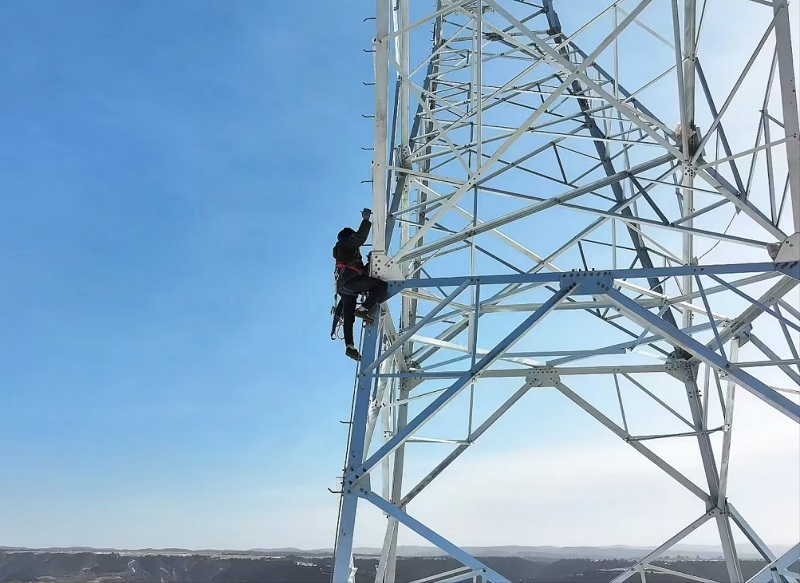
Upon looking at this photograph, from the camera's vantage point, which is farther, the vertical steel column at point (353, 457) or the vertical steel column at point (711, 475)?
the vertical steel column at point (711, 475)

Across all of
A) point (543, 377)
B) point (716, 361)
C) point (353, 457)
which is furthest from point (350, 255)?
point (716, 361)

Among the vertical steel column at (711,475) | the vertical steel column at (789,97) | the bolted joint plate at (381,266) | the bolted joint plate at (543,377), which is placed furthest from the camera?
the bolted joint plate at (543,377)

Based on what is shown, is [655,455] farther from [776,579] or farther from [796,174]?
[796,174]

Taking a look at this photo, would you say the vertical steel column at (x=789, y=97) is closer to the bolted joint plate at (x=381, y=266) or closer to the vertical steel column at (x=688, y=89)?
the vertical steel column at (x=688, y=89)

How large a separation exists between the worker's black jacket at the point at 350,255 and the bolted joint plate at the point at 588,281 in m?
3.18

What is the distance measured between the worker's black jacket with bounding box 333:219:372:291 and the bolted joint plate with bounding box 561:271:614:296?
3.18 meters

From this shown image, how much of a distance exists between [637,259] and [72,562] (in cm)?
3529

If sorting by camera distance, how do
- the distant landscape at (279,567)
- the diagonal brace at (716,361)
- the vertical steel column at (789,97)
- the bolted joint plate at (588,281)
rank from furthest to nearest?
the distant landscape at (279,567) → the bolted joint plate at (588,281) → the vertical steel column at (789,97) → the diagonal brace at (716,361)

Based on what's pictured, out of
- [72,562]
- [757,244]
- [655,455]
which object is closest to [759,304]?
[757,244]

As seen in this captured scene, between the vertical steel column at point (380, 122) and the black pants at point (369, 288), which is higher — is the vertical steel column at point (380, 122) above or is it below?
above

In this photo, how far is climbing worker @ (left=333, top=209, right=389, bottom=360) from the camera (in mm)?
10008

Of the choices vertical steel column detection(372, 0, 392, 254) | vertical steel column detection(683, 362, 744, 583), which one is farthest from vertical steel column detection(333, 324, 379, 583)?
vertical steel column detection(683, 362, 744, 583)

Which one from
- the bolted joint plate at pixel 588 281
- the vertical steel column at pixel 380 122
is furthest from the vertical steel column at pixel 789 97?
the vertical steel column at pixel 380 122

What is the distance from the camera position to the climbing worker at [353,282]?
32.8 ft
